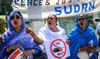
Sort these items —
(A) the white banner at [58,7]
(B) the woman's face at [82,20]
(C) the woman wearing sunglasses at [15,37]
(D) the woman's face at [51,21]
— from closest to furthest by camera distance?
(C) the woman wearing sunglasses at [15,37], (D) the woman's face at [51,21], (B) the woman's face at [82,20], (A) the white banner at [58,7]

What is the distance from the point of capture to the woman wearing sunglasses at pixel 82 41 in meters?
6.69

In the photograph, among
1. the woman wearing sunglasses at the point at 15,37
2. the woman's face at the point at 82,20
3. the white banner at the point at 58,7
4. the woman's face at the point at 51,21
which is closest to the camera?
the woman wearing sunglasses at the point at 15,37

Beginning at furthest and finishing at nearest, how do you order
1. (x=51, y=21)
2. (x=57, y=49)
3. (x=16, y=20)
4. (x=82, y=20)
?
1. (x=82, y=20)
2. (x=57, y=49)
3. (x=51, y=21)
4. (x=16, y=20)

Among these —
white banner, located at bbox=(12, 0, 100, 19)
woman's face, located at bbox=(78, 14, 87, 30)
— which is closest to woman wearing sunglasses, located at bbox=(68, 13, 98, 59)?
woman's face, located at bbox=(78, 14, 87, 30)

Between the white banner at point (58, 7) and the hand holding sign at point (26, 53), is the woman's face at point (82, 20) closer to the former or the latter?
the white banner at point (58, 7)

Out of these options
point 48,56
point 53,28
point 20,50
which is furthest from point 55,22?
point 20,50

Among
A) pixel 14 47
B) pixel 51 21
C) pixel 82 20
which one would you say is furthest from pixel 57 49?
pixel 14 47

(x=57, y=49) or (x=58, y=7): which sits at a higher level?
(x=58, y=7)

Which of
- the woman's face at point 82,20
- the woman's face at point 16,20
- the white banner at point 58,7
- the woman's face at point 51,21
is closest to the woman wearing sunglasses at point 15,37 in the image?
the woman's face at point 16,20

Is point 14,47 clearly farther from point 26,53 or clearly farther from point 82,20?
point 82,20

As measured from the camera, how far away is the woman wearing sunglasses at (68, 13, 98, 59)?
669cm

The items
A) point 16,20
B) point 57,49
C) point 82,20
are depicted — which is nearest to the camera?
point 16,20

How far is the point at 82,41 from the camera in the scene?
670 cm

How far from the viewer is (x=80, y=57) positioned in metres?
6.72
